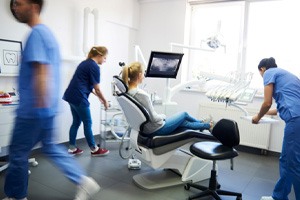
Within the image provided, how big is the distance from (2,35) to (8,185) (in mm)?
1774

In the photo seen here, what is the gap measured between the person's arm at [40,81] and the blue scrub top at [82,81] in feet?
4.58

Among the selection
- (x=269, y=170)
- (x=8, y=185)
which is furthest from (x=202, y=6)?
(x=8, y=185)

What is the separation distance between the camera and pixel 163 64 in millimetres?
2852

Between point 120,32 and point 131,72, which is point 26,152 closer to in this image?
point 131,72

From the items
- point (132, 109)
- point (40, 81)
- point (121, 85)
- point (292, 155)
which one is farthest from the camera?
point (121, 85)

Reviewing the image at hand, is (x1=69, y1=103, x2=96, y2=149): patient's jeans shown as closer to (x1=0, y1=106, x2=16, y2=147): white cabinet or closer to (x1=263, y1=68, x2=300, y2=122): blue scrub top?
(x1=0, y1=106, x2=16, y2=147): white cabinet

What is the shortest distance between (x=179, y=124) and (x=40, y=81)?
1.35 meters

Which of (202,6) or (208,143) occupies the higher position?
(202,6)

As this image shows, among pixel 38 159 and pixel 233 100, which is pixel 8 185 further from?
pixel 233 100

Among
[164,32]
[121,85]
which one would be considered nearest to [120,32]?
[164,32]

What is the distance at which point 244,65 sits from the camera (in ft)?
13.3

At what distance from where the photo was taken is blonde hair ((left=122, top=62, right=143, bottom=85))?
2424 millimetres

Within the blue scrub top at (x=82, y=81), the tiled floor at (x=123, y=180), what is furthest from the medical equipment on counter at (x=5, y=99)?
the tiled floor at (x=123, y=180)

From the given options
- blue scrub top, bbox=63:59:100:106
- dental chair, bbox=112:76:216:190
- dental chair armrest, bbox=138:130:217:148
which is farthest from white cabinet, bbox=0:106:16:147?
dental chair armrest, bbox=138:130:217:148
